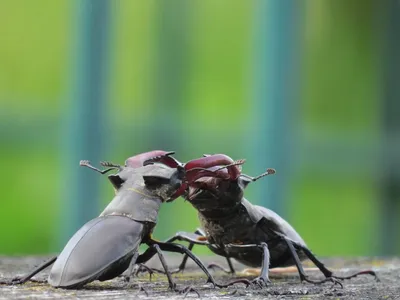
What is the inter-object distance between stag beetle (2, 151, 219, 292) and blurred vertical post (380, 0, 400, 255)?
209 inches

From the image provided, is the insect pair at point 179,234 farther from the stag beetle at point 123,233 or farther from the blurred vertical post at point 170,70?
the blurred vertical post at point 170,70

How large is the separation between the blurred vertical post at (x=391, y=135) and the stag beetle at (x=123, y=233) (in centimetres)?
531

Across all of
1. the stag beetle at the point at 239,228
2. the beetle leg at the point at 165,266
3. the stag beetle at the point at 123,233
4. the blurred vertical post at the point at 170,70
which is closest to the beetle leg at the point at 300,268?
the stag beetle at the point at 239,228

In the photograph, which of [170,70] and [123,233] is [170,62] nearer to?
[170,70]

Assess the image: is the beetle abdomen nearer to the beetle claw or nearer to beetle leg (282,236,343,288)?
the beetle claw

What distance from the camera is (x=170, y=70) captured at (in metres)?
6.70

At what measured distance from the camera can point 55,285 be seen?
1.99 metres

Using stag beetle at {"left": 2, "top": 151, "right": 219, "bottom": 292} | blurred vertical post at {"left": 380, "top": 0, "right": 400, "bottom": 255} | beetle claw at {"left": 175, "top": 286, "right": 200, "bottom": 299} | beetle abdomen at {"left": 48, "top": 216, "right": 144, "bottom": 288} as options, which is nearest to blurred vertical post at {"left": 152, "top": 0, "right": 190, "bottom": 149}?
blurred vertical post at {"left": 380, "top": 0, "right": 400, "bottom": 255}

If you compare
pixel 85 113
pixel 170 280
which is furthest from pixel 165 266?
pixel 85 113

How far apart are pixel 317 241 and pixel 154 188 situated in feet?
18.0

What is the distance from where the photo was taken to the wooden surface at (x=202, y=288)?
6.33ft

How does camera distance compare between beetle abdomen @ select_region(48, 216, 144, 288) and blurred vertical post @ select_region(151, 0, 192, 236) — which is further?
blurred vertical post @ select_region(151, 0, 192, 236)

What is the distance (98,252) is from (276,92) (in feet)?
15.8

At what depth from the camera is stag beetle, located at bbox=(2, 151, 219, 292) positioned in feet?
6.64
